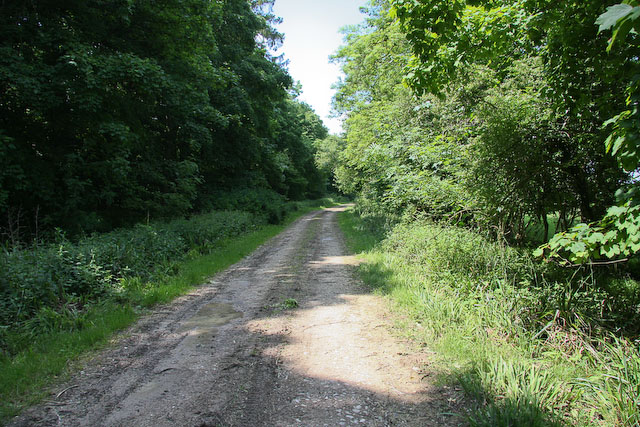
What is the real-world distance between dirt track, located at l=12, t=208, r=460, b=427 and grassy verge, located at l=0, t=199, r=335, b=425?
24 cm

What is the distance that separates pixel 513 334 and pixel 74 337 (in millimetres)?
5795

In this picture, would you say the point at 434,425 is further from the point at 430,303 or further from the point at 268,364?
the point at 430,303

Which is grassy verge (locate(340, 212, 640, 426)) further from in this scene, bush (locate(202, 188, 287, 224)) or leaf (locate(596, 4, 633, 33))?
bush (locate(202, 188, 287, 224))

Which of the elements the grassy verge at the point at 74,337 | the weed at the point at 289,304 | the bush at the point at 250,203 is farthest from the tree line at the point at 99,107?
the weed at the point at 289,304

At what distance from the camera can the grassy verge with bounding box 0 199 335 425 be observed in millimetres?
3609

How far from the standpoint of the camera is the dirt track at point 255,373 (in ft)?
10.4

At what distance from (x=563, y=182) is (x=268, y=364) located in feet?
20.2

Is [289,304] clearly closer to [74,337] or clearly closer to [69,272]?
[74,337]

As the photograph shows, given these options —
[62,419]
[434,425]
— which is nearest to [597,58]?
[434,425]

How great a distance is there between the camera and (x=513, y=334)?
14.3ft

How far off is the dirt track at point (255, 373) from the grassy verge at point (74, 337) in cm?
24

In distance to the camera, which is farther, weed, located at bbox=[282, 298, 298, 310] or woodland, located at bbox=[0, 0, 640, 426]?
weed, located at bbox=[282, 298, 298, 310]

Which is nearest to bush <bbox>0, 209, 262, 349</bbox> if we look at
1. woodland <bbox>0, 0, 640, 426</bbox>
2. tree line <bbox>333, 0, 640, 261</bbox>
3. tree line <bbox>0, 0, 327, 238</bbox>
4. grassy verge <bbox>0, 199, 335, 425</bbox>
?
woodland <bbox>0, 0, 640, 426</bbox>

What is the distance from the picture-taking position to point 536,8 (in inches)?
215
